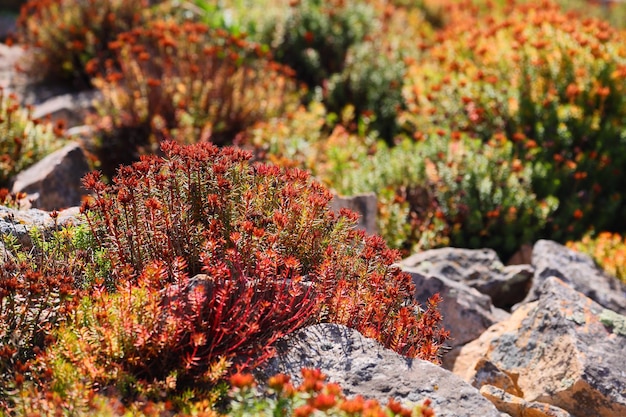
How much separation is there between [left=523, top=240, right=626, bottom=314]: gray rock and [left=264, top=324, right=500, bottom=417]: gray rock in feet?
7.11

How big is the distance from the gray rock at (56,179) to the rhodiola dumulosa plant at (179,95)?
3.90ft

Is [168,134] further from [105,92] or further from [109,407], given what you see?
[109,407]

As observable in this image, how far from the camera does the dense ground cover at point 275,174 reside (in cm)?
300

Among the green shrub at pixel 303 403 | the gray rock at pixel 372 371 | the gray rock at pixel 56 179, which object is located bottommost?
the gray rock at pixel 56 179

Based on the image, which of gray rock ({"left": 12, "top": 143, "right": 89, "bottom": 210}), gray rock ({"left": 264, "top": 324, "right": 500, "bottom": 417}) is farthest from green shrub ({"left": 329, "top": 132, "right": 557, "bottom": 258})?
gray rock ({"left": 264, "top": 324, "right": 500, "bottom": 417})

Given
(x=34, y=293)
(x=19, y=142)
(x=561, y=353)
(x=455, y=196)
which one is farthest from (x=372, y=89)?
(x=34, y=293)

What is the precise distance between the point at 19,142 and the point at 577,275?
13.8ft

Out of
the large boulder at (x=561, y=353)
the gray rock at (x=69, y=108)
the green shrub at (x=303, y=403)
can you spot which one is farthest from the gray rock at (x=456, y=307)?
the gray rock at (x=69, y=108)

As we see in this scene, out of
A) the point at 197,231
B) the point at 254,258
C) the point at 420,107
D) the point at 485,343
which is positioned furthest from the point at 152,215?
the point at 420,107

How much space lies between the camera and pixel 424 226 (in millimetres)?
6234

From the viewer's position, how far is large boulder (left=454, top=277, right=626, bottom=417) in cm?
395

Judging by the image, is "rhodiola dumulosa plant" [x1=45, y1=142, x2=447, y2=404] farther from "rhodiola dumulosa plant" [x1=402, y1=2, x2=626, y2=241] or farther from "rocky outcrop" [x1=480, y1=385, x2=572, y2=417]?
"rhodiola dumulosa plant" [x1=402, y1=2, x2=626, y2=241]

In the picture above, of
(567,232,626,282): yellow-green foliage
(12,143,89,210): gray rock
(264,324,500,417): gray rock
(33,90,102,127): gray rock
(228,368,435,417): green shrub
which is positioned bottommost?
(567,232,626,282): yellow-green foliage

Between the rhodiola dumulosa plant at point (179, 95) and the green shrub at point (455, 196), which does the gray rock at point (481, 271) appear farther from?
the rhodiola dumulosa plant at point (179, 95)
